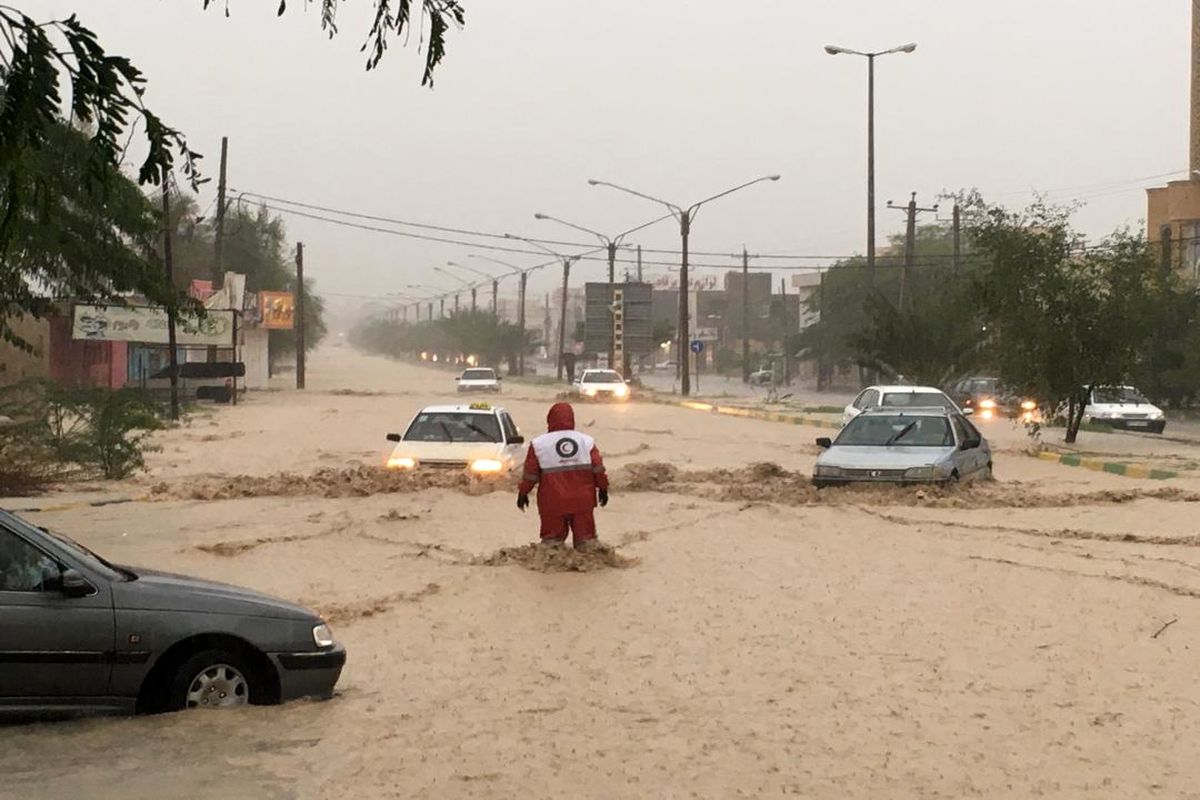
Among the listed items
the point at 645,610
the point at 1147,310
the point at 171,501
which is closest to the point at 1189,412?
the point at 1147,310

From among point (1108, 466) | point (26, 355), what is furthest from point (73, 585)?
point (26, 355)

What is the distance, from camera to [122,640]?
24.2 ft

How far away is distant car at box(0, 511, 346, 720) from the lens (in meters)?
7.28

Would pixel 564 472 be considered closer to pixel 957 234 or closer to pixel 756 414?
pixel 756 414

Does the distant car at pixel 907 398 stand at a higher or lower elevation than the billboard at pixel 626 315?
lower

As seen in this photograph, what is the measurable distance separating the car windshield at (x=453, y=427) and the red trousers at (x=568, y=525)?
7.99 m

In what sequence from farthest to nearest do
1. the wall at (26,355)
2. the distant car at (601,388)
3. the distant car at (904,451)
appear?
1. the distant car at (601,388)
2. the wall at (26,355)
3. the distant car at (904,451)

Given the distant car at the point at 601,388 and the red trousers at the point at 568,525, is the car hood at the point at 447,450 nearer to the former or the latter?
the red trousers at the point at 568,525

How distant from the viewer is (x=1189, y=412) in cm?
Answer: 4969

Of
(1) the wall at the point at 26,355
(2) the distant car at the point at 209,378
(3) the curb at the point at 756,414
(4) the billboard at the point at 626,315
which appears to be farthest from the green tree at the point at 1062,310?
(4) the billboard at the point at 626,315

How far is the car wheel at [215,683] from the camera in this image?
7.53 m

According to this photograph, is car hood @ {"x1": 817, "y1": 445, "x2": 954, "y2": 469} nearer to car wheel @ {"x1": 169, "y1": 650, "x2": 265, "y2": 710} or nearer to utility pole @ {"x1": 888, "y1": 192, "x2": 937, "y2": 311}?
car wheel @ {"x1": 169, "y1": 650, "x2": 265, "y2": 710}

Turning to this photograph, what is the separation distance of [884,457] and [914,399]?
36.7ft

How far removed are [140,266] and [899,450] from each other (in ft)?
31.2
